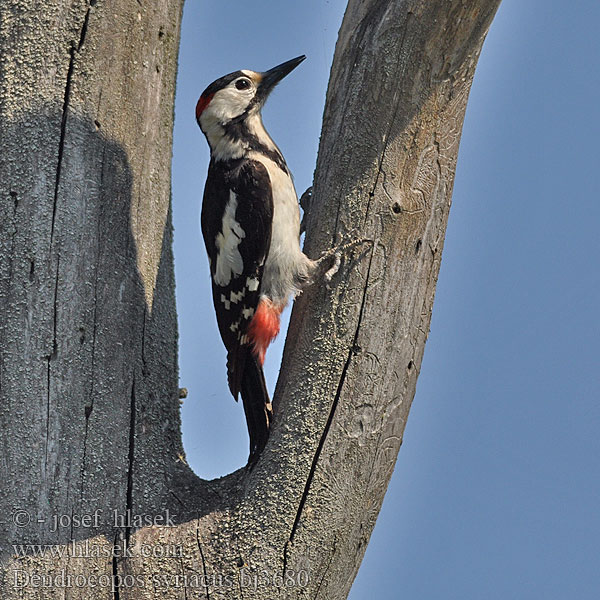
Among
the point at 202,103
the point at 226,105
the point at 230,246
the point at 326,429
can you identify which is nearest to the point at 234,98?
the point at 226,105

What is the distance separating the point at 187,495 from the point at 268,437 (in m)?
0.34

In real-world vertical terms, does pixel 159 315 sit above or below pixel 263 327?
above

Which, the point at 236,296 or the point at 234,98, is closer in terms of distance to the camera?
the point at 236,296

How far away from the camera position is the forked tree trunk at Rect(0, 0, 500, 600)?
103 inches

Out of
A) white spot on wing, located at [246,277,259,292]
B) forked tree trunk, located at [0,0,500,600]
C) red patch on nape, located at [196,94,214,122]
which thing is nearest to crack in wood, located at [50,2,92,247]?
forked tree trunk, located at [0,0,500,600]

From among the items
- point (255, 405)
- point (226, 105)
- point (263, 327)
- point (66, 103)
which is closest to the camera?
point (66, 103)

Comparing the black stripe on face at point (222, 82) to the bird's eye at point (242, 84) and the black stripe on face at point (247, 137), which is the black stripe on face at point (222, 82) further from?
the black stripe on face at point (247, 137)

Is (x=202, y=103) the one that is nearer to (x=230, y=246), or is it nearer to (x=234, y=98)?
(x=234, y=98)

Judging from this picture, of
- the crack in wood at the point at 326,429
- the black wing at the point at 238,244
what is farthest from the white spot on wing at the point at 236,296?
the crack in wood at the point at 326,429

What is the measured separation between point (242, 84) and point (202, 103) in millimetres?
234

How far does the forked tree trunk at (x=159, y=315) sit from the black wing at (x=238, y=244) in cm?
61

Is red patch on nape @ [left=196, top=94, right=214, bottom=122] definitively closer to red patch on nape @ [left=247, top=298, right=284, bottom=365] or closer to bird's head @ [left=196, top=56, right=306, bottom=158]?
bird's head @ [left=196, top=56, right=306, bottom=158]

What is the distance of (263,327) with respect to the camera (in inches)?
146

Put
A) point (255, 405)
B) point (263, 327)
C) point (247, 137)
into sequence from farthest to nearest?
point (247, 137) → point (263, 327) → point (255, 405)
